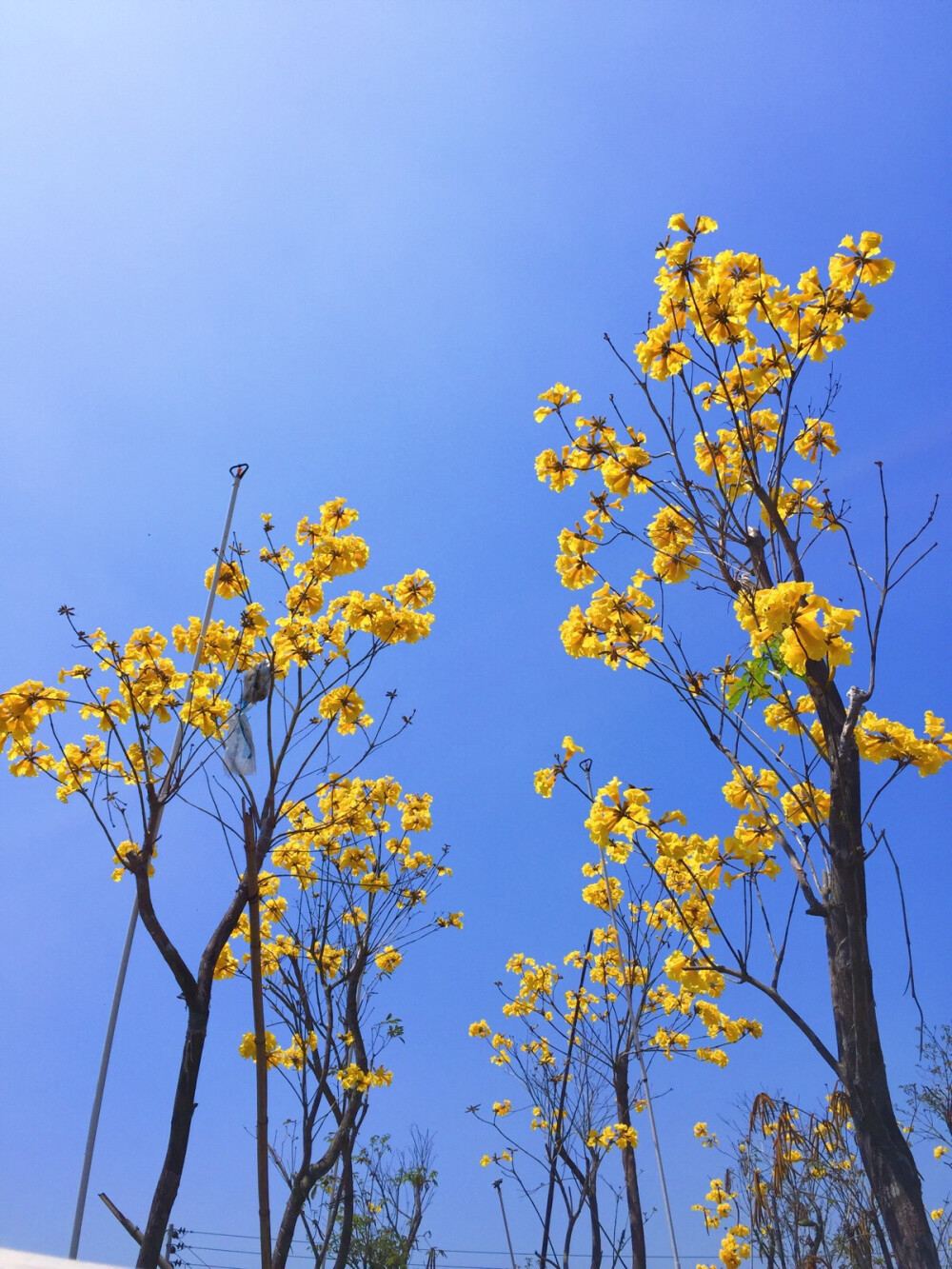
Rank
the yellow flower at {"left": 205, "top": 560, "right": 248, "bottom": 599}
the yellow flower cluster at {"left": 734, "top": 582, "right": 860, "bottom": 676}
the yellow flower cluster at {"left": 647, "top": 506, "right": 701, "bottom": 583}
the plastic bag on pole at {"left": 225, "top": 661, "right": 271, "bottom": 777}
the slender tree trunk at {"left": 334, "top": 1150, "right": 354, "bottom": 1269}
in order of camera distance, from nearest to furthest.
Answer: the yellow flower cluster at {"left": 734, "top": 582, "right": 860, "bottom": 676} < the plastic bag on pole at {"left": 225, "top": 661, "right": 271, "bottom": 777} < the yellow flower cluster at {"left": 647, "top": 506, "right": 701, "bottom": 583} < the yellow flower at {"left": 205, "top": 560, "right": 248, "bottom": 599} < the slender tree trunk at {"left": 334, "top": 1150, "right": 354, "bottom": 1269}

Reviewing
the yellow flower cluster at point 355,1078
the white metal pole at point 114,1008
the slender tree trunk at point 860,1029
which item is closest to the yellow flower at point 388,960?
the yellow flower cluster at point 355,1078

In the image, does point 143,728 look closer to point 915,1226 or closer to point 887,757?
point 887,757

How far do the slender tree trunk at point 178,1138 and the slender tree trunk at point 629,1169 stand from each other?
464 centimetres

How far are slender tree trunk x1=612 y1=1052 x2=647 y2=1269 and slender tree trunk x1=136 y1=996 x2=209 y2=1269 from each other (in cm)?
464

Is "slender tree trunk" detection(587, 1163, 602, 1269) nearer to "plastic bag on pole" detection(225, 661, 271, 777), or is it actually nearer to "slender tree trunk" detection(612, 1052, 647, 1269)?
"slender tree trunk" detection(612, 1052, 647, 1269)

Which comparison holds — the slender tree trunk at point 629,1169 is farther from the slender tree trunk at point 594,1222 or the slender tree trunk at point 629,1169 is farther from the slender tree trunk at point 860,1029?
the slender tree trunk at point 860,1029

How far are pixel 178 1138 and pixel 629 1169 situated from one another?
5.19 metres

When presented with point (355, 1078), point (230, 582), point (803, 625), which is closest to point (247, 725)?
point (230, 582)

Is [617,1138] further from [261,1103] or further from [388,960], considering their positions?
[261,1103]

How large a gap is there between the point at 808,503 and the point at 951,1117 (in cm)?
903

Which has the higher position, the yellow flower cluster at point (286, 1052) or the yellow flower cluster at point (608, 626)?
the yellow flower cluster at point (608, 626)

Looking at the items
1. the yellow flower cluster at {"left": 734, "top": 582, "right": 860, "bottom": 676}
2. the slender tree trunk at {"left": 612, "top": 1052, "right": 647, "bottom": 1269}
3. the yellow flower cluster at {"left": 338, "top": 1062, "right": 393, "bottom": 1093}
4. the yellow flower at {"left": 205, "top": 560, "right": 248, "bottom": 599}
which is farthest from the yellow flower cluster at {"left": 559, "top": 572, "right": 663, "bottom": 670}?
the slender tree trunk at {"left": 612, "top": 1052, "right": 647, "bottom": 1269}

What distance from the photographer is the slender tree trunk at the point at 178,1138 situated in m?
2.76

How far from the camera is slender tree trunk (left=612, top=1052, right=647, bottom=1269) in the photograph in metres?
6.44
